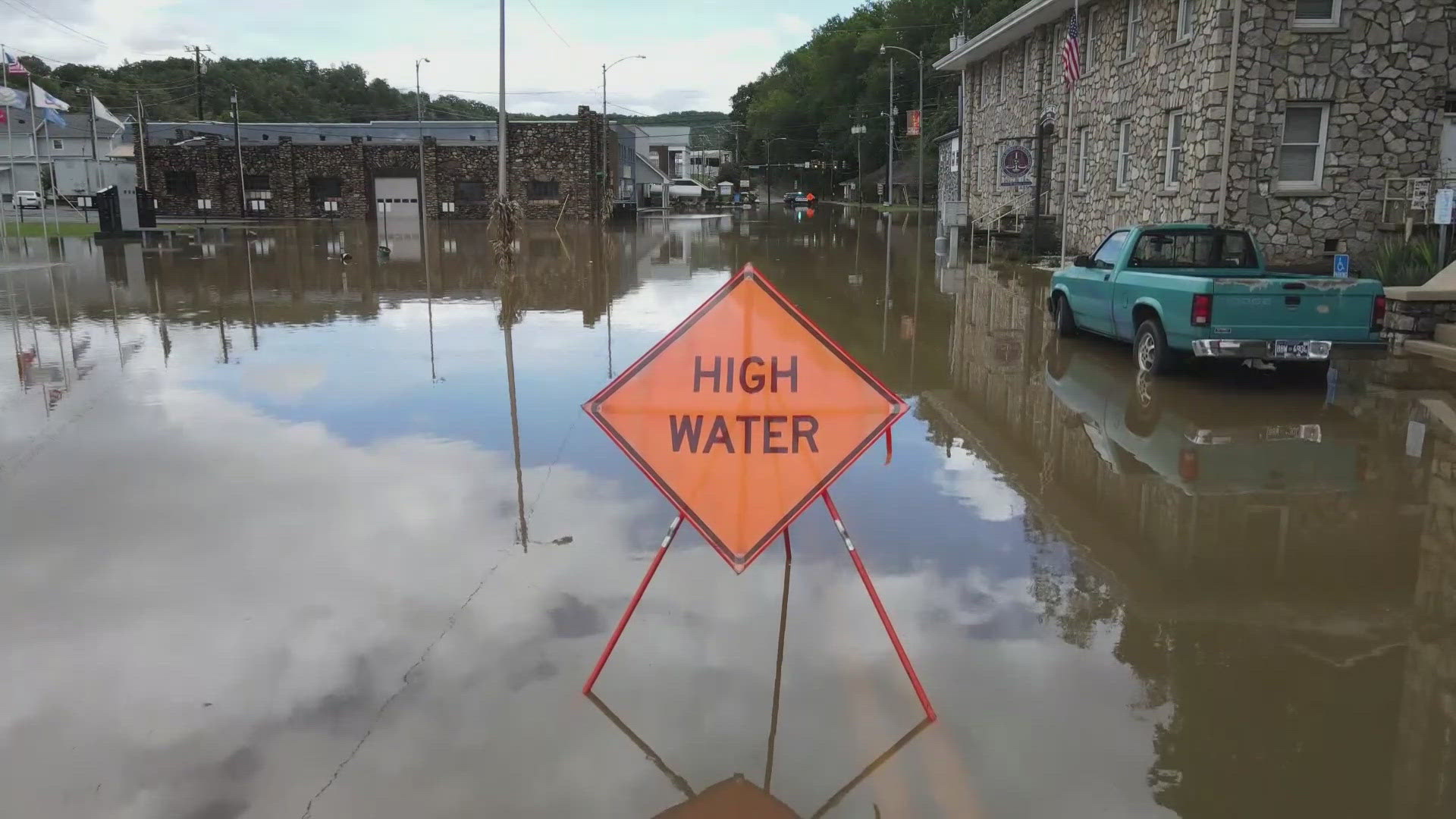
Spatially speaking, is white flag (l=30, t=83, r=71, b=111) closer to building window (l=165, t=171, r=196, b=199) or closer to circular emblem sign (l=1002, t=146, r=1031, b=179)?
building window (l=165, t=171, r=196, b=199)

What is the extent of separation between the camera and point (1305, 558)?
6.40 metres

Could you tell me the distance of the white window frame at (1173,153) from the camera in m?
21.9

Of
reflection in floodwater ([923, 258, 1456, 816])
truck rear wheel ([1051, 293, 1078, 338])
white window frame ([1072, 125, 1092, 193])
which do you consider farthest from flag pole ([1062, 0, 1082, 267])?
reflection in floodwater ([923, 258, 1456, 816])

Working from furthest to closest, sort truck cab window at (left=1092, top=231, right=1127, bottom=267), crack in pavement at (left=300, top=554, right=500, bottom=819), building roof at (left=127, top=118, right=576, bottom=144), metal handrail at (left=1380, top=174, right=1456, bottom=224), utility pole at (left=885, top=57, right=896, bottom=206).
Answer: utility pole at (left=885, top=57, right=896, bottom=206) → building roof at (left=127, top=118, right=576, bottom=144) → metal handrail at (left=1380, top=174, right=1456, bottom=224) → truck cab window at (left=1092, top=231, right=1127, bottom=267) → crack in pavement at (left=300, top=554, right=500, bottom=819)

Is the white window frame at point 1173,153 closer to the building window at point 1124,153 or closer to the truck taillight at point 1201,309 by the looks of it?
the building window at point 1124,153

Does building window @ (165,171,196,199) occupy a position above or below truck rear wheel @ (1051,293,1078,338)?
above

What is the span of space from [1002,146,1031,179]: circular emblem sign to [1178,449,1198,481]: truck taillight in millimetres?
21913

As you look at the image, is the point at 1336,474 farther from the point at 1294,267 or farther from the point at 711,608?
the point at 1294,267

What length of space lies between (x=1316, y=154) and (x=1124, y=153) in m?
5.43

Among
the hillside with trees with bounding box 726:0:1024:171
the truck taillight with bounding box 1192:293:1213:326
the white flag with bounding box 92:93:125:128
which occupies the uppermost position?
the hillside with trees with bounding box 726:0:1024:171

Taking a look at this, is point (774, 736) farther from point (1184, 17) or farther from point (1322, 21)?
point (1184, 17)

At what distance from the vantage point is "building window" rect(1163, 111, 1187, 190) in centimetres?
2214

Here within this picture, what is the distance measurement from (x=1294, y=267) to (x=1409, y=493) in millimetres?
14230

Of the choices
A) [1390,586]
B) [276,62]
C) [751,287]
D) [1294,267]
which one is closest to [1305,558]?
[1390,586]
